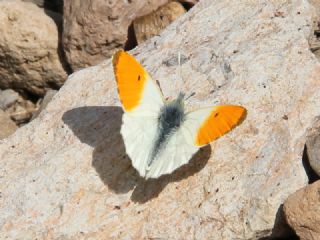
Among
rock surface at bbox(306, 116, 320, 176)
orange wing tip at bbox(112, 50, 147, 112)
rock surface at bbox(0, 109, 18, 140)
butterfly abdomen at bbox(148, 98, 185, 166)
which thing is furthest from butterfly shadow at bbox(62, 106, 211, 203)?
rock surface at bbox(0, 109, 18, 140)

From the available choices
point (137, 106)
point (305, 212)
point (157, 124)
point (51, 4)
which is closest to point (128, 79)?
point (137, 106)

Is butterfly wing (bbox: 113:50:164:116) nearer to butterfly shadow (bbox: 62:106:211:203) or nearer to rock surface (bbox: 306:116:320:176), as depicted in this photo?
butterfly shadow (bbox: 62:106:211:203)

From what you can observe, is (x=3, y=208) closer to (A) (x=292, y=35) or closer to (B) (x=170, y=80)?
(B) (x=170, y=80)

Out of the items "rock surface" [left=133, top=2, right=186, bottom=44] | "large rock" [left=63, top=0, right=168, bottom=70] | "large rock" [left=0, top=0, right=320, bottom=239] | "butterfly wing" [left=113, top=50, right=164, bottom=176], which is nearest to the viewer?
"butterfly wing" [left=113, top=50, right=164, bottom=176]

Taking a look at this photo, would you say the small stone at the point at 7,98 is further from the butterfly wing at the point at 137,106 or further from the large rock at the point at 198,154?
the butterfly wing at the point at 137,106

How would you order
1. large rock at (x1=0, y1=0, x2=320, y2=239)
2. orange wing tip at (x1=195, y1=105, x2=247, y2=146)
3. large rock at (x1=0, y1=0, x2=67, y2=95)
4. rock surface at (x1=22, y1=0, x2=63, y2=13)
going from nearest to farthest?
orange wing tip at (x1=195, y1=105, x2=247, y2=146) < large rock at (x1=0, y1=0, x2=320, y2=239) < large rock at (x1=0, y1=0, x2=67, y2=95) < rock surface at (x1=22, y1=0, x2=63, y2=13)

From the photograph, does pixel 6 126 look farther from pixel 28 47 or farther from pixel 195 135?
pixel 195 135

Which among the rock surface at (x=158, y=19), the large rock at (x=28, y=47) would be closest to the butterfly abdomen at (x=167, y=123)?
the rock surface at (x=158, y=19)
